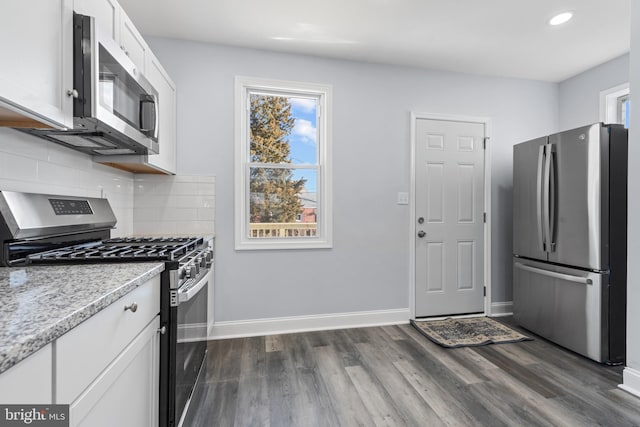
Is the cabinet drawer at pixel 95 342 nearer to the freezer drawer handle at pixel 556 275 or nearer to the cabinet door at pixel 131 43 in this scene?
the cabinet door at pixel 131 43

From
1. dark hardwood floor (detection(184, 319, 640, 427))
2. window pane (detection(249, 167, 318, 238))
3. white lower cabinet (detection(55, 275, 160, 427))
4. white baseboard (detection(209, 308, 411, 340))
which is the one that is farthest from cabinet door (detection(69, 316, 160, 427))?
window pane (detection(249, 167, 318, 238))

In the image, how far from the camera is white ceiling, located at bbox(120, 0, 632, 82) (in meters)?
2.26

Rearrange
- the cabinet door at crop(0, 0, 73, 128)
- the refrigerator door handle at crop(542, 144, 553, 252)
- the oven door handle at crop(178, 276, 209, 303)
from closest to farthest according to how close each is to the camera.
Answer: the cabinet door at crop(0, 0, 73, 128), the oven door handle at crop(178, 276, 209, 303), the refrigerator door handle at crop(542, 144, 553, 252)

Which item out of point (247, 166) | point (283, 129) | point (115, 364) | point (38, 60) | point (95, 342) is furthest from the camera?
point (283, 129)

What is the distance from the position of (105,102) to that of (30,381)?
3.95ft

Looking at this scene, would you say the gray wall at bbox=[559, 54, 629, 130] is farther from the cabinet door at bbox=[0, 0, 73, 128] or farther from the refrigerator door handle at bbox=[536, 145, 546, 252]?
the cabinet door at bbox=[0, 0, 73, 128]

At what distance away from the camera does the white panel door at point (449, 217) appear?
3.22 m

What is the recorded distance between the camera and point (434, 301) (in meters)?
3.24

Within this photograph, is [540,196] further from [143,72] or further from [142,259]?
[143,72]

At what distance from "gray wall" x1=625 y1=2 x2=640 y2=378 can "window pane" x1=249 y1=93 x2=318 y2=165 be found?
7.59 ft

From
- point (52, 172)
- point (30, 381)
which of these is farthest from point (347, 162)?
point (30, 381)

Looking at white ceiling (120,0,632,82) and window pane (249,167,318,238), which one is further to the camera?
window pane (249,167,318,238)

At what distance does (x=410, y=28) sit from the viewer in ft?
8.33

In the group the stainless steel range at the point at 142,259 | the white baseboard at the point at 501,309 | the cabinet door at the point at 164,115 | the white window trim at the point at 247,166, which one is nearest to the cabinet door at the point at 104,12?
the cabinet door at the point at 164,115
